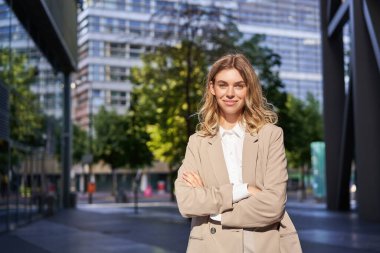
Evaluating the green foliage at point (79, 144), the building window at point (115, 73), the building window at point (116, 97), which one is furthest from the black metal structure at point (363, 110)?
the building window at point (116, 97)

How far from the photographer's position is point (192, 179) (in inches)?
96.3

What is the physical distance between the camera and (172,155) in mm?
32750

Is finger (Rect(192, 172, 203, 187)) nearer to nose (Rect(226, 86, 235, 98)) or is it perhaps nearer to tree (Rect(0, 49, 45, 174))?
nose (Rect(226, 86, 235, 98))

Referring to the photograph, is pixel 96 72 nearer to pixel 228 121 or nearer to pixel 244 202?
pixel 228 121

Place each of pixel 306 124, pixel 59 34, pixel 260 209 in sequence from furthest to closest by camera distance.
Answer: pixel 306 124, pixel 59 34, pixel 260 209

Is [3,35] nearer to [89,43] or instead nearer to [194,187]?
[194,187]

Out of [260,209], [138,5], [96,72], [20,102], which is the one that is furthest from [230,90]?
[138,5]

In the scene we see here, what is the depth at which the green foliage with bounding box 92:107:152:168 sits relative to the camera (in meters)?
43.0

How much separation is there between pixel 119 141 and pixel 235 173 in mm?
45016

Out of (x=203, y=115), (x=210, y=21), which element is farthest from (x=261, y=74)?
(x=203, y=115)

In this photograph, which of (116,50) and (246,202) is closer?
(246,202)

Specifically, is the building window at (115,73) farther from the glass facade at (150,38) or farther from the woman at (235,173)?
the woman at (235,173)

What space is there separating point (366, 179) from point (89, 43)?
220 ft

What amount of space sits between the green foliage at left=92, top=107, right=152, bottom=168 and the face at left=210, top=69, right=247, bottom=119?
37664 mm
